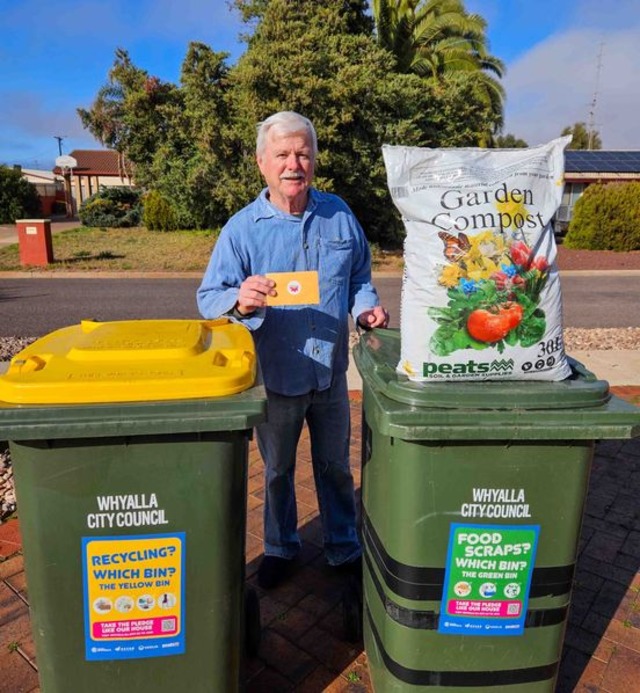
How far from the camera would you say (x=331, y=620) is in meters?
2.49

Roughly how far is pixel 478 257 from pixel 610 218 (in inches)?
698

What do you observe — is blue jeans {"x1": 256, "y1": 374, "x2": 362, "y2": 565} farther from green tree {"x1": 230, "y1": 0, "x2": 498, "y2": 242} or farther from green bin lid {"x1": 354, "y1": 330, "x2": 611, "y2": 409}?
green tree {"x1": 230, "y1": 0, "x2": 498, "y2": 242}

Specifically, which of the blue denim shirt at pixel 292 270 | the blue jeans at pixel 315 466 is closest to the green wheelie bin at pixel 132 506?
the blue denim shirt at pixel 292 270

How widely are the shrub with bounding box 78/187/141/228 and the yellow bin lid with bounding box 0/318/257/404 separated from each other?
2222cm

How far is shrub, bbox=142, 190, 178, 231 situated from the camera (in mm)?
20312

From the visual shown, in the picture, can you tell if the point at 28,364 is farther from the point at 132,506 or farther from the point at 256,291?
the point at 256,291

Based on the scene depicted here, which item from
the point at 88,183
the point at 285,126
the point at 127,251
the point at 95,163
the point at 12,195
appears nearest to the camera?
the point at 285,126

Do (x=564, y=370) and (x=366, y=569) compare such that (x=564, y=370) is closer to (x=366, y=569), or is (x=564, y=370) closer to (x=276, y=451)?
(x=366, y=569)

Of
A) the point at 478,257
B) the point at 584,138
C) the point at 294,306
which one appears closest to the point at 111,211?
the point at 294,306

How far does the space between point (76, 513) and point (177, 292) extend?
9.69 metres

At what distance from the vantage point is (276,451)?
248 cm

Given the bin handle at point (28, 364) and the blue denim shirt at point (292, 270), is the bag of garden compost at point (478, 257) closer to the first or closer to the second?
the blue denim shirt at point (292, 270)

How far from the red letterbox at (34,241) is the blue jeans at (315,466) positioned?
1301 centimetres

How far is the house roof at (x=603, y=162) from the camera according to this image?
24.2m
